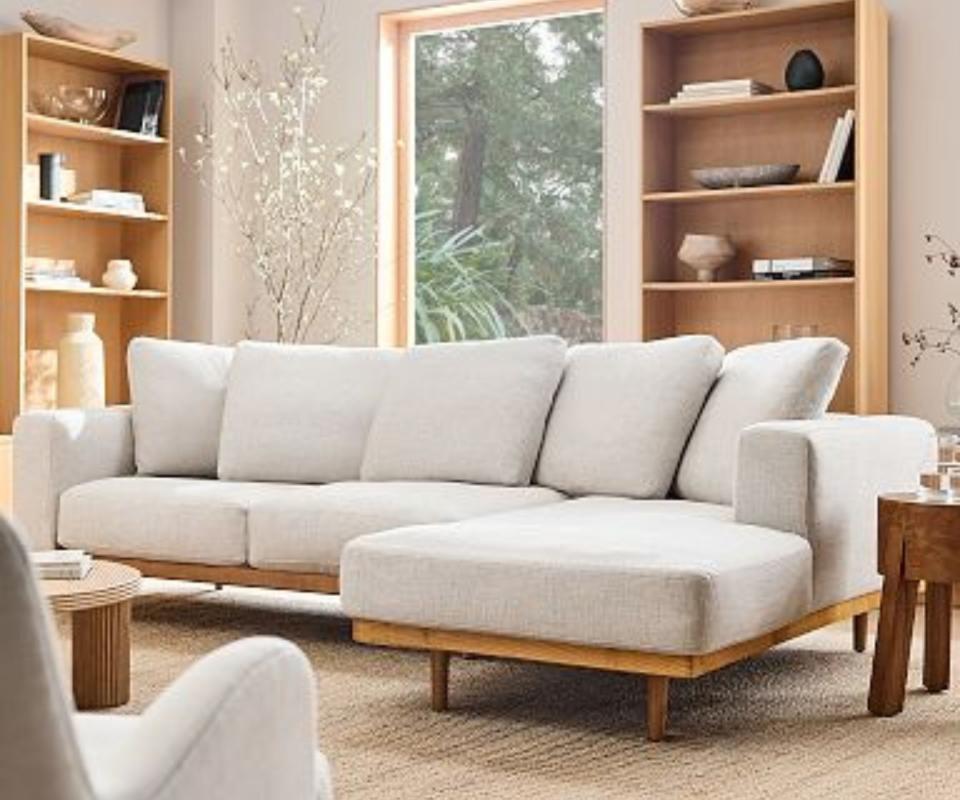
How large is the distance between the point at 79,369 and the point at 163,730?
526cm

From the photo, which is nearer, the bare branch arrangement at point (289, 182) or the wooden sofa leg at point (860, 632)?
the wooden sofa leg at point (860, 632)

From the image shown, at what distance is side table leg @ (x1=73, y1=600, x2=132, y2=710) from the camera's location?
3436 mm

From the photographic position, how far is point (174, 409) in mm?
4938

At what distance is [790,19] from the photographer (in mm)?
A: 5633

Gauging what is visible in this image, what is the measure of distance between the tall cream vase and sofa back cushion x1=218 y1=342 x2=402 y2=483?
1.61m

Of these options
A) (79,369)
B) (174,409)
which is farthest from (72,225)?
(174,409)

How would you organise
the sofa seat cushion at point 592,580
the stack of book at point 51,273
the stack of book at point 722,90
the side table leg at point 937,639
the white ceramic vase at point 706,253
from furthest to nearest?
the stack of book at point 51,273
the white ceramic vase at point 706,253
the stack of book at point 722,90
the side table leg at point 937,639
the sofa seat cushion at point 592,580

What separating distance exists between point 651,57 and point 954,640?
2515mm

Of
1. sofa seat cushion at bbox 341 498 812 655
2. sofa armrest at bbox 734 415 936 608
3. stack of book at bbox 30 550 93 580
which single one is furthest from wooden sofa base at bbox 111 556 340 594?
sofa armrest at bbox 734 415 936 608

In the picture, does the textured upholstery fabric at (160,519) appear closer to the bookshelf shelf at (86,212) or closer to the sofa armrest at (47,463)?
the sofa armrest at (47,463)

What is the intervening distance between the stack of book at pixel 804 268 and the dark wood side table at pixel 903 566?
2.18 metres

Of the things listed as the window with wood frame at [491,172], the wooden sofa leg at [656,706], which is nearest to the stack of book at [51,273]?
the window with wood frame at [491,172]

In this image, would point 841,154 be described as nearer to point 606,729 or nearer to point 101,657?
point 606,729

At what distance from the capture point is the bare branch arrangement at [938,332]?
5.44 metres
